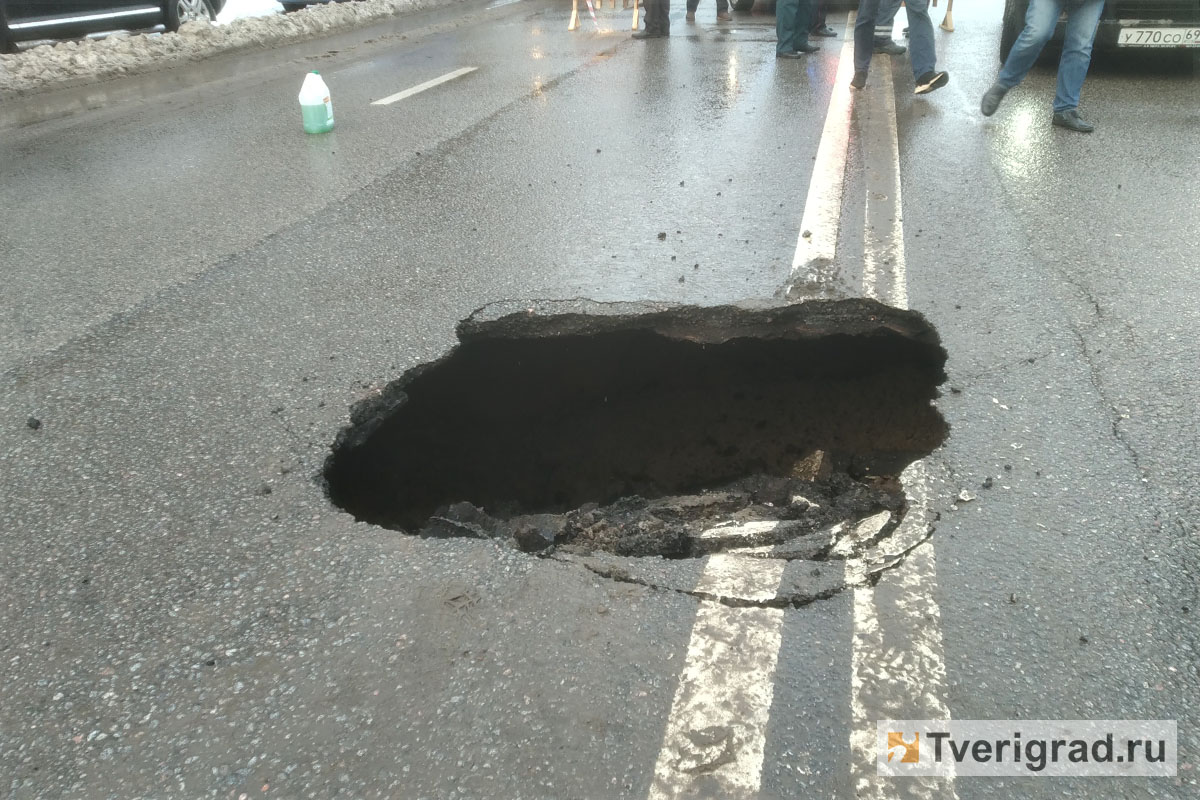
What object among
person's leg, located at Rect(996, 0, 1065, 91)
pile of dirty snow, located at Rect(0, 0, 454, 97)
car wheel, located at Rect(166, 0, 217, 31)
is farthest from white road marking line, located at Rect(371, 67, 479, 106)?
person's leg, located at Rect(996, 0, 1065, 91)

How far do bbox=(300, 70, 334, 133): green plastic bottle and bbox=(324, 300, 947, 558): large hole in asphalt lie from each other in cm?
399

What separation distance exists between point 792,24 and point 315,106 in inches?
218

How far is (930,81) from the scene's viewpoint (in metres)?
7.64

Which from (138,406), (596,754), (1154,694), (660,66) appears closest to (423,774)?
(596,754)

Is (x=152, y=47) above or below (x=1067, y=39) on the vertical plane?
above

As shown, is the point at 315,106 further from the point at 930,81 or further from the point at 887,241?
the point at 930,81

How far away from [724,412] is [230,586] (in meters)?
2.48

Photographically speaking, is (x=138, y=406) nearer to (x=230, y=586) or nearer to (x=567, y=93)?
(x=230, y=586)

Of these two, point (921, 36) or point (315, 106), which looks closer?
point (315, 106)

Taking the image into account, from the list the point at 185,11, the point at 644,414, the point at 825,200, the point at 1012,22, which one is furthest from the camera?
the point at 185,11

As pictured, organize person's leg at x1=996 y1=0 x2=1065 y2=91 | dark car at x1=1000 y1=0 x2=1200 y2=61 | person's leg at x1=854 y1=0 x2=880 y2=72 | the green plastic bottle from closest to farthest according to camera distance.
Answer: person's leg at x1=996 y1=0 x2=1065 y2=91
the green plastic bottle
dark car at x1=1000 y1=0 x2=1200 y2=61
person's leg at x1=854 y1=0 x2=880 y2=72

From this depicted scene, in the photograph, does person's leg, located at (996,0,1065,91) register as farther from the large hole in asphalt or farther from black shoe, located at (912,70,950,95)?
the large hole in asphalt

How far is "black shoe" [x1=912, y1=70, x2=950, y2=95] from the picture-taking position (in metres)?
7.57

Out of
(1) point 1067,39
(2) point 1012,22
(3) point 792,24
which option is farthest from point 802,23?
(1) point 1067,39
